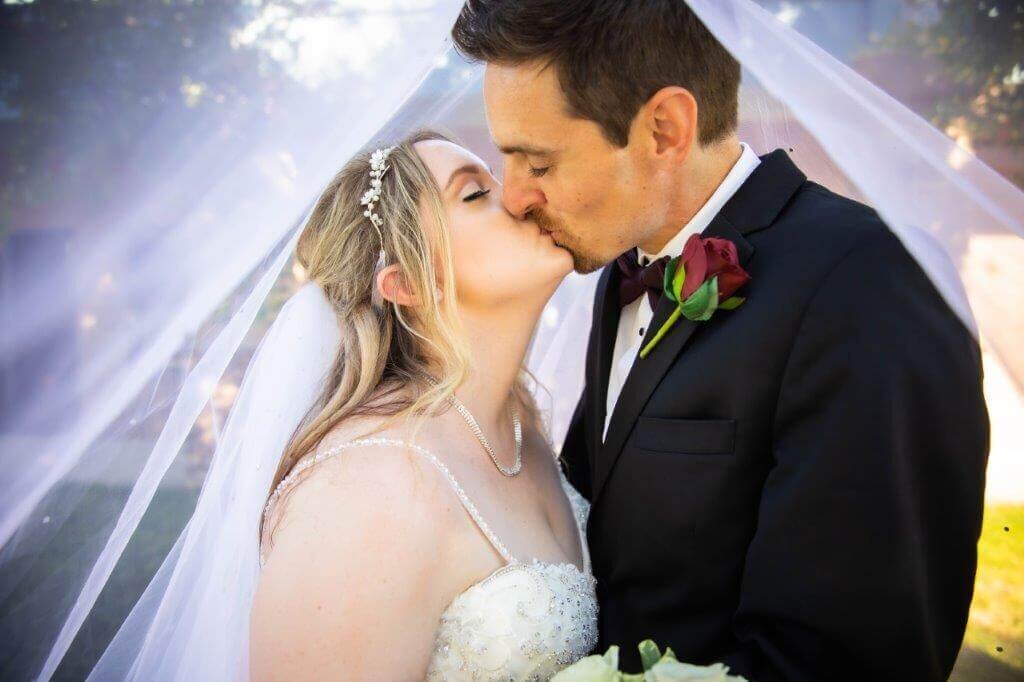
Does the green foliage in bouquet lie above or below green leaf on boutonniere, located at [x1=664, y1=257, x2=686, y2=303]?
below

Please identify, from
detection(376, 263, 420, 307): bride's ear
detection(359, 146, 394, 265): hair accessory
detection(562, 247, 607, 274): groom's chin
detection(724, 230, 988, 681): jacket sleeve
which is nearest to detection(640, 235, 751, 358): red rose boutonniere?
detection(724, 230, 988, 681): jacket sleeve

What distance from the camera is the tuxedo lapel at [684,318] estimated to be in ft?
6.81

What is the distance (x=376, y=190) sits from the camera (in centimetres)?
257

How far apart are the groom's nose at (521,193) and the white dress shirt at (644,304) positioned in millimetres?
394

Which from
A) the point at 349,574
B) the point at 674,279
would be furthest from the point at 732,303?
the point at 349,574

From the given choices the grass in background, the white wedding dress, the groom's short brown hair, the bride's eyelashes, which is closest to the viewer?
the grass in background

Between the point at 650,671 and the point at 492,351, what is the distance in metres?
1.26

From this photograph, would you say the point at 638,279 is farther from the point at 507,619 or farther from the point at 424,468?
the point at 507,619

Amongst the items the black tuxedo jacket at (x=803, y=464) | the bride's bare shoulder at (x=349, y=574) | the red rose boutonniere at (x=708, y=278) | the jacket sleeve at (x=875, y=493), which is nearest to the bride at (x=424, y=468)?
the bride's bare shoulder at (x=349, y=574)

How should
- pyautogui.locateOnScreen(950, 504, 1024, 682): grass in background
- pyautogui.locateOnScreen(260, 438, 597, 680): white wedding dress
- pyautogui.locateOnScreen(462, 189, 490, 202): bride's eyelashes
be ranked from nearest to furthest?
pyautogui.locateOnScreen(950, 504, 1024, 682): grass in background
pyautogui.locateOnScreen(260, 438, 597, 680): white wedding dress
pyautogui.locateOnScreen(462, 189, 490, 202): bride's eyelashes

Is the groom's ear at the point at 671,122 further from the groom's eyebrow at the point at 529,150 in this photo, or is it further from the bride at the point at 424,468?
the bride at the point at 424,468

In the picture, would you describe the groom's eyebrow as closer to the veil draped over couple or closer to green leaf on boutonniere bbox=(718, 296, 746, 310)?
the veil draped over couple

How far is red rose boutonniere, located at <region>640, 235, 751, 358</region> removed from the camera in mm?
1926

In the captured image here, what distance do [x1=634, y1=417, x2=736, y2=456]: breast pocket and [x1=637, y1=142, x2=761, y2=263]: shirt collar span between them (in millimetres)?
585
